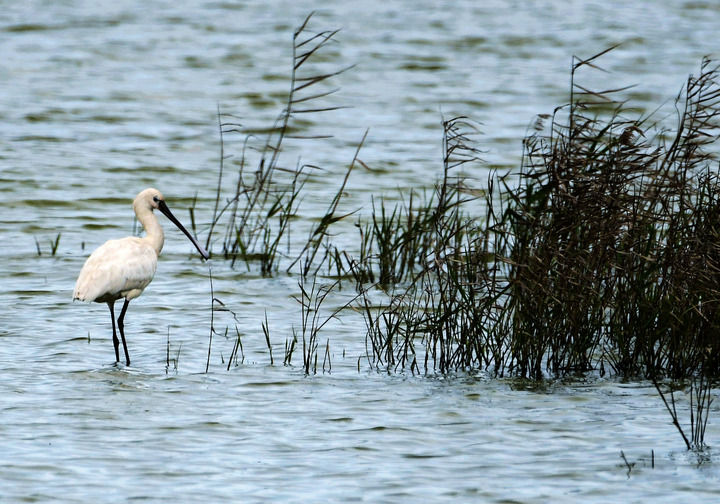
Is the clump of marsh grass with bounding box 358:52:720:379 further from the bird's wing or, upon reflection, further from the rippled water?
the bird's wing

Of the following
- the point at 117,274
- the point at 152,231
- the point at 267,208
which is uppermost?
the point at 267,208

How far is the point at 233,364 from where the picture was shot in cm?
799

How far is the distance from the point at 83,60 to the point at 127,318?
15539 mm

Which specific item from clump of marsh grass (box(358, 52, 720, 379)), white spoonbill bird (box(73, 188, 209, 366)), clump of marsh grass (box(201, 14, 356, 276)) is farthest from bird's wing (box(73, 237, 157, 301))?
clump of marsh grass (box(358, 52, 720, 379))

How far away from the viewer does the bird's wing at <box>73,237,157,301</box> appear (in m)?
8.26

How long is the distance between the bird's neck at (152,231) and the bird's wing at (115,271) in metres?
0.36

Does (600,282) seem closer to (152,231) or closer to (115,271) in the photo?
(115,271)

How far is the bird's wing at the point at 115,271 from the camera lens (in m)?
8.26

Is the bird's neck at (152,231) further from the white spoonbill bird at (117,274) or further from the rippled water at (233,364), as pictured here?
the rippled water at (233,364)

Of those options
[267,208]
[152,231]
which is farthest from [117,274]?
[267,208]

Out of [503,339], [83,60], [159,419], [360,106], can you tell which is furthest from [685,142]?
[83,60]

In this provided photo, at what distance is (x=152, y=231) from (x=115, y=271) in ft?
3.24

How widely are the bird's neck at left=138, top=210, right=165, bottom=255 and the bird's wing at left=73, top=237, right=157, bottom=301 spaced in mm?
355

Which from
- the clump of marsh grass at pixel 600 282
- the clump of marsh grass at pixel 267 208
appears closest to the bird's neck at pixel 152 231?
the clump of marsh grass at pixel 267 208
